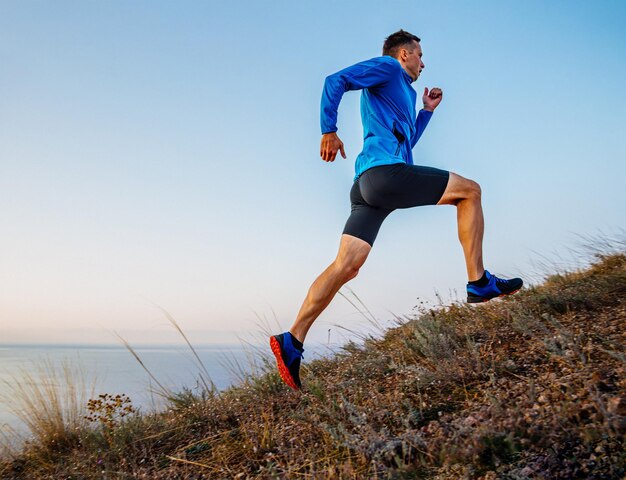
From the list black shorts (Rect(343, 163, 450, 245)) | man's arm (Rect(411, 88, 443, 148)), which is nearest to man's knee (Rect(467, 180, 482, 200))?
black shorts (Rect(343, 163, 450, 245))

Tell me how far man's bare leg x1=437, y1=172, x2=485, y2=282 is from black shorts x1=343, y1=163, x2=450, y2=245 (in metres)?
0.08

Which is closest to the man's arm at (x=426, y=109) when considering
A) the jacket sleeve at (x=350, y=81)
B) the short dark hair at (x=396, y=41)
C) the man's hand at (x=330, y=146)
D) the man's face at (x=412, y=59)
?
the man's face at (x=412, y=59)

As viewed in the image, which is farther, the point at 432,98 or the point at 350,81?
the point at 432,98

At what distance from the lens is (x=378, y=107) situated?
4.00 meters

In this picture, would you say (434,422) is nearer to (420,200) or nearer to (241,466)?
(241,466)

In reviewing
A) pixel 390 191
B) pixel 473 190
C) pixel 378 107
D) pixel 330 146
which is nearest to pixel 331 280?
pixel 390 191

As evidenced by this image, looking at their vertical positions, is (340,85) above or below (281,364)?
above

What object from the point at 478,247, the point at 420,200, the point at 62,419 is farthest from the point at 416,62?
the point at 62,419

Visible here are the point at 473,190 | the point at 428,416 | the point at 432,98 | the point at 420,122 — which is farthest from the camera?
the point at 432,98

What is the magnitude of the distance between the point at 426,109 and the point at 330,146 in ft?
4.68

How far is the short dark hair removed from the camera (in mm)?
4363

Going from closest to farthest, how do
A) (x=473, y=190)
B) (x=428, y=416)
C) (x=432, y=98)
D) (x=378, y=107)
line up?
(x=428, y=416), (x=473, y=190), (x=378, y=107), (x=432, y=98)

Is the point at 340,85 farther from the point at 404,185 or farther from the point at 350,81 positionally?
the point at 404,185

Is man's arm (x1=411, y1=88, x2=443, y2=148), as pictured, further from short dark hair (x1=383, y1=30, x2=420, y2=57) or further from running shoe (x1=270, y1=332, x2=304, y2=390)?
running shoe (x1=270, y1=332, x2=304, y2=390)
